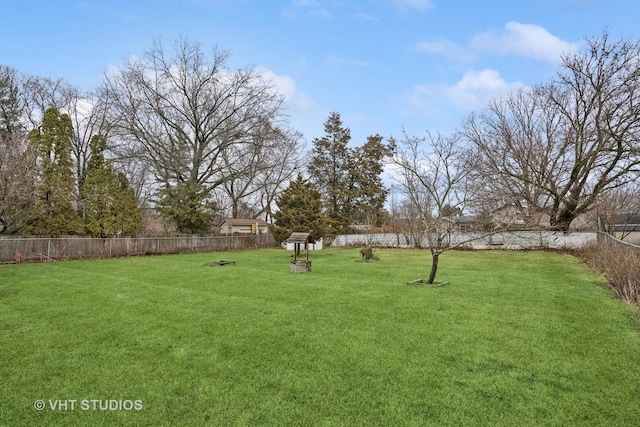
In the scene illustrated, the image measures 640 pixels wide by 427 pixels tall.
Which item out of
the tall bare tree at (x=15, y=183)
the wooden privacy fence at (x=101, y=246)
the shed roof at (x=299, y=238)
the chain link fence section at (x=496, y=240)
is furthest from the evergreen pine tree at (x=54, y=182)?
the chain link fence section at (x=496, y=240)

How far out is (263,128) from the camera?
26828 mm

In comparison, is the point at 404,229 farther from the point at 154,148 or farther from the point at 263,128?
the point at 154,148

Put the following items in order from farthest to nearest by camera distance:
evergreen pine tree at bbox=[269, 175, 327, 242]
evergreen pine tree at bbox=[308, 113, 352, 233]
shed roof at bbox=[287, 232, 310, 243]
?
evergreen pine tree at bbox=[308, 113, 352, 233] < evergreen pine tree at bbox=[269, 175, 327, 242] < shed roof at bbox=[287, 232, 310, 243]

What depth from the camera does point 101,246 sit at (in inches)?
699

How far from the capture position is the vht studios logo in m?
3.02

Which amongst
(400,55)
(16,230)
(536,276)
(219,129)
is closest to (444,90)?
(400,55)

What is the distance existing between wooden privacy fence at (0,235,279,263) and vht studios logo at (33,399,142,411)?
49.9ft

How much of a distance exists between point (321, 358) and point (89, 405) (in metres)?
2.25

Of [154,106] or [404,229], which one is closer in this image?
[154,106]

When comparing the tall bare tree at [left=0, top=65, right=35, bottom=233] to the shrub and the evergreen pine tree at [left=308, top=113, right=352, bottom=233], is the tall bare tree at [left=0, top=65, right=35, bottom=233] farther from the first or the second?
the evergreen pine tree at [left=308, top=113, right=352, bottom=233]

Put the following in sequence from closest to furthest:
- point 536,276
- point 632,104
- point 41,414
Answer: point 41,414, point 536,276, point 632,104

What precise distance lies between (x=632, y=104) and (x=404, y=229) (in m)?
15.1

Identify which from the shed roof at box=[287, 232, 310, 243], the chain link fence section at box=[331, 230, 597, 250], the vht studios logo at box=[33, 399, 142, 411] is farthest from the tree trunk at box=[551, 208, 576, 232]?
the vht studios logo at box=[33, 399, 142, 411]

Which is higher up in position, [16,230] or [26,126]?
[26,126]
